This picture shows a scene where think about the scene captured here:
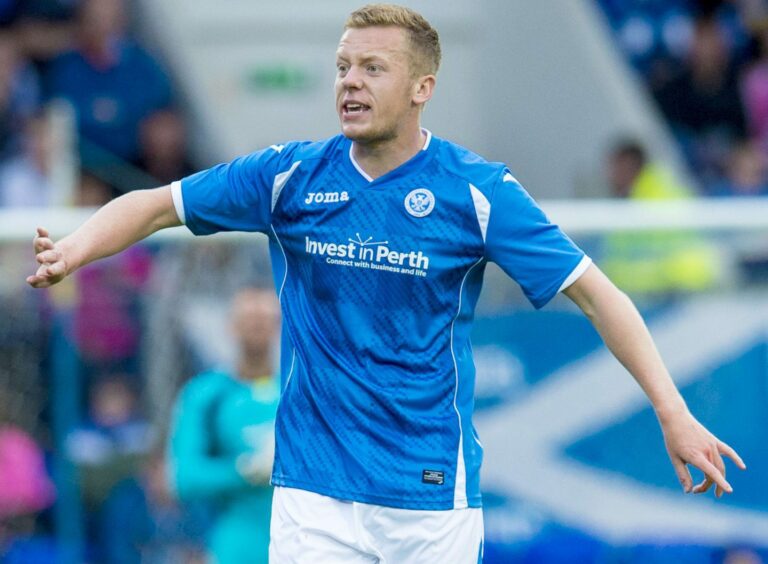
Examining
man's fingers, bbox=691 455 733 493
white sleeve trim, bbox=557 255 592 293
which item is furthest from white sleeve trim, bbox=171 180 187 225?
man's fingers, bbox=691 455 733 493

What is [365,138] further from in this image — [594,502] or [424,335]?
[594,502]

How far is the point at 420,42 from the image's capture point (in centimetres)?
444

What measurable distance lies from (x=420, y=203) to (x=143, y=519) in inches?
171

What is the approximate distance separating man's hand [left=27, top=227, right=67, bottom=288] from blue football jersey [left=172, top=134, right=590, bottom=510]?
655 mm

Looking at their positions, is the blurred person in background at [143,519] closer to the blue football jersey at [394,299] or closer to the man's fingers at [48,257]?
the blue football jersey at [394,299]

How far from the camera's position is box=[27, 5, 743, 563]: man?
435cm

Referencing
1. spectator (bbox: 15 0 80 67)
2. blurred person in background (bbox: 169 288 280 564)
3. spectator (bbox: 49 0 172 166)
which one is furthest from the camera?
spectator (bbox: 15 0 80 67)

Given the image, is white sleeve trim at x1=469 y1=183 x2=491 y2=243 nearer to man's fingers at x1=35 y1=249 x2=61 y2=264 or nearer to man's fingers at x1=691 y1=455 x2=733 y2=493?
man's fingers at x1=691 y1=455 x2=733 y2=493

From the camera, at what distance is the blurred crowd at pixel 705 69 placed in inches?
454

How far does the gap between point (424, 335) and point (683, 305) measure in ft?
13.9

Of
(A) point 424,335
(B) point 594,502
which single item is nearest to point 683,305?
(B) point 594,502

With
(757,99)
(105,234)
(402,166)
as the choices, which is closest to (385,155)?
(402,166)

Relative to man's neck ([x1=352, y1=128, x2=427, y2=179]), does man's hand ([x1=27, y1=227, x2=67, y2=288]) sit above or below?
below

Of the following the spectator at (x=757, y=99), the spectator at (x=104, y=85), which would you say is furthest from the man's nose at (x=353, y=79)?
the spectator at (x=757, y=99)
